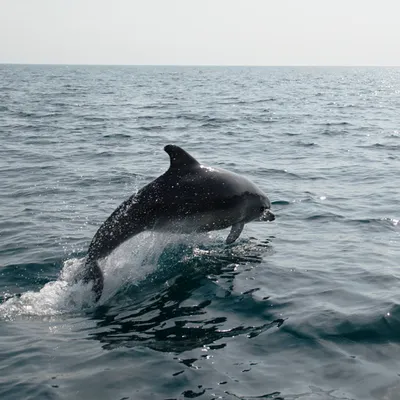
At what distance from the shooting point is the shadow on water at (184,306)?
766cm

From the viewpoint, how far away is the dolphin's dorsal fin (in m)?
10.0

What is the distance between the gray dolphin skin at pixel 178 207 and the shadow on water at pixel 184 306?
548mm

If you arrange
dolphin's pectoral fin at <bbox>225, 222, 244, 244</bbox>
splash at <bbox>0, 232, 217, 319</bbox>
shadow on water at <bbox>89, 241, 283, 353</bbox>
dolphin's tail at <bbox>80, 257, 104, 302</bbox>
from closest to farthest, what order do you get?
shadow on water at <bbox>89, 241, 283, 353</bbox>
splash at <bbox>0, 232, 217, 319</bbox>
dolphin's tail at <bbox>80, 257, 104, 302</bbox>
dolphin's pectoral fin at <bbox>225, 222, 244, 244</bbox>

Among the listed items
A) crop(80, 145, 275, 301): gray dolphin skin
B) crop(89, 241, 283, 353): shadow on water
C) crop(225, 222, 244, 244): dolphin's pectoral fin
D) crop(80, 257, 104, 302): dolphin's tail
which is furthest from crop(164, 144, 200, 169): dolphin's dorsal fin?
crop(80, 257, 104, 302): dolphin's tail

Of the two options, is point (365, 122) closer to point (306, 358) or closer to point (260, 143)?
point (260, 143)

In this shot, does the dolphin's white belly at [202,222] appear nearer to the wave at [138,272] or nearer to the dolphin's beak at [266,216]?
the wave at [138,272]

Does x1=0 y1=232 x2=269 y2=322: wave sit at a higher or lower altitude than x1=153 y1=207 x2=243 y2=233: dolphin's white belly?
lower

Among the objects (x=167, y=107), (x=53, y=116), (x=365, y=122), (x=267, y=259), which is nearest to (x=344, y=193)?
(x=267, y=259)

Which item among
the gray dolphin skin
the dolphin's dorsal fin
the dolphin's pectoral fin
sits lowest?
the dolphin's pectoral fin

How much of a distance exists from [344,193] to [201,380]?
10.5m

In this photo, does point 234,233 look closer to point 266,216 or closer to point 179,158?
point 266,216

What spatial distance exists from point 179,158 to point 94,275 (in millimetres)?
2421

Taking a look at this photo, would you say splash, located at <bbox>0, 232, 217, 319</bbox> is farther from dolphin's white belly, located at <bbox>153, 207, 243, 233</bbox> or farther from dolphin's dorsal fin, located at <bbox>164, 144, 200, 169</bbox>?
dolphin's dorsal fin, located at <bbox>164, 144, 200, 169</bbox>

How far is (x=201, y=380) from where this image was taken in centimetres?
655
